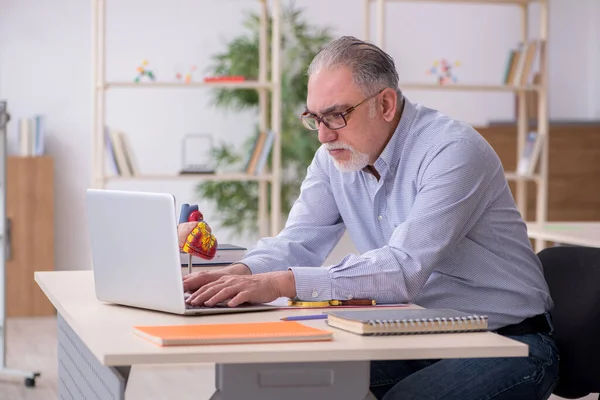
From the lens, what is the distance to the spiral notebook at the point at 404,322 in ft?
5.59

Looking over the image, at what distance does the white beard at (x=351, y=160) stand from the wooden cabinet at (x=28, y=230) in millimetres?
4355

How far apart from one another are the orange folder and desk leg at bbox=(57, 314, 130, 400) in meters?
0.10

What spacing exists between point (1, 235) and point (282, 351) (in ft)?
10.6

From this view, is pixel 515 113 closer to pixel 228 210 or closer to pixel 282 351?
pixel 228 210

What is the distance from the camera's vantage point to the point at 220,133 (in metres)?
7.00

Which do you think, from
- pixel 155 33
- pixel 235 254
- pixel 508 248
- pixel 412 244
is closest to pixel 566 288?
pixel 508 248

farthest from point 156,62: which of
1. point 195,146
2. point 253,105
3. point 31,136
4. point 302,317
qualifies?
point 302,317

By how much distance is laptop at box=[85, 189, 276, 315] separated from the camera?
6.17 feet

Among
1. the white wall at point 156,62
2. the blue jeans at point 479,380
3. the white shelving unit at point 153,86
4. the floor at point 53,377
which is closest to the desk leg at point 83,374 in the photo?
the blue jeans at point 479,380

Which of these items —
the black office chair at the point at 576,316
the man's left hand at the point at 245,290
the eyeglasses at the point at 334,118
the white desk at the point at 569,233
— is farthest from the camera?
the white desk at the point at 569,233

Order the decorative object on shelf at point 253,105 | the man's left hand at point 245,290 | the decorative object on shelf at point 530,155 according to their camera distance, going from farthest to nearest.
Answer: the decorative object on shelf at point 253,105, the decorative object on shelf at point 530,155, the man's left hand at point 245,290

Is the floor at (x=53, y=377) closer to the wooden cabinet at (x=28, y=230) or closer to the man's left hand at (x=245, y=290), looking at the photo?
the wooden cabinet at (x=28, y=230)

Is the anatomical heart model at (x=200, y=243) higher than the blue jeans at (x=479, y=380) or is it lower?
higher

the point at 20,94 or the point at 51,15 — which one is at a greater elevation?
the point at 51,15
